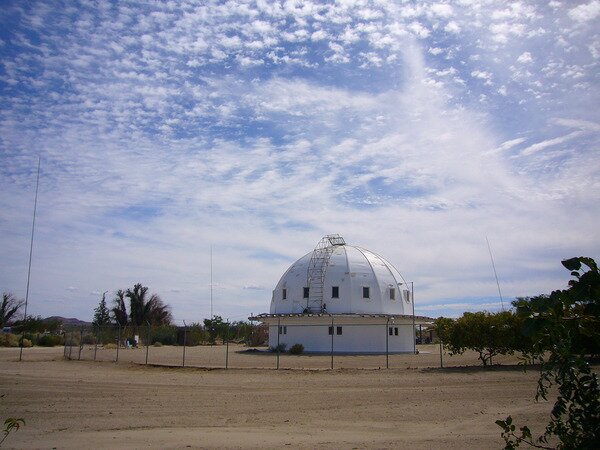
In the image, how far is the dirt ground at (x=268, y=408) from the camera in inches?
383

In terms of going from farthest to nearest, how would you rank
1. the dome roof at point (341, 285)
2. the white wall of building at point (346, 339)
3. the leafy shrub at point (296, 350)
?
the dome roof at point (341, 285) < the white wall of building at point (346, 339) < the leafy shrub at point (296, 350)

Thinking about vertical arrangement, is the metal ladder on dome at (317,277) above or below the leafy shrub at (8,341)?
above

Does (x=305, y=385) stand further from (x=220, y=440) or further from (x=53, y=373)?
(x=53, y=373)

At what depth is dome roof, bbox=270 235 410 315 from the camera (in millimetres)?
47375

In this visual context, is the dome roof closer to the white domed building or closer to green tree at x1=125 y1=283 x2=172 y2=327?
the white domed building

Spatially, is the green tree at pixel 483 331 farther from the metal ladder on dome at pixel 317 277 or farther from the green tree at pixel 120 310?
the green tree at pixel 120 310

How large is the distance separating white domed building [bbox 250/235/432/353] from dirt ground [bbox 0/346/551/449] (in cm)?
2160

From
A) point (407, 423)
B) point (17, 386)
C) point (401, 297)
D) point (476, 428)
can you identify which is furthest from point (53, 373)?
point (401, 297)

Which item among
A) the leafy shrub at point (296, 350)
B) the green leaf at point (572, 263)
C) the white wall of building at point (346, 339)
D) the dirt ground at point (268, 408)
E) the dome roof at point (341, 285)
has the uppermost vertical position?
the dome roof at point (341, 285)

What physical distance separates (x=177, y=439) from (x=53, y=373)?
15.9m

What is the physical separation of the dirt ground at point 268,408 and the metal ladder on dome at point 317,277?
23.4 meters

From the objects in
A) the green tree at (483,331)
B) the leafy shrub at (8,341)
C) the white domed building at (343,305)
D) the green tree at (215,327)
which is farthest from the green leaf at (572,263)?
the green tree at (215,327)

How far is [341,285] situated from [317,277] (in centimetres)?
238

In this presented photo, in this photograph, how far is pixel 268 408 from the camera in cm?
1376
